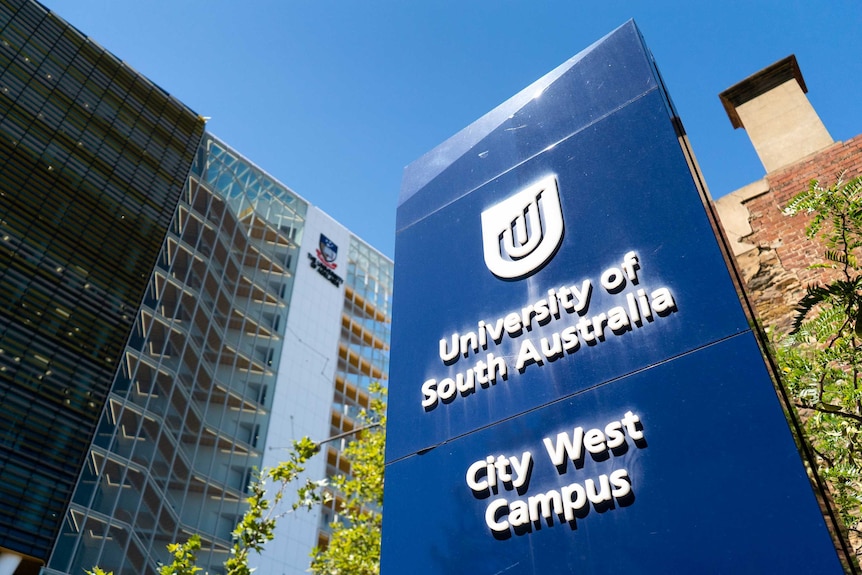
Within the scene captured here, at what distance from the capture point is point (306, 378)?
37625 millimetres

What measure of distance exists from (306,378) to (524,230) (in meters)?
33.9

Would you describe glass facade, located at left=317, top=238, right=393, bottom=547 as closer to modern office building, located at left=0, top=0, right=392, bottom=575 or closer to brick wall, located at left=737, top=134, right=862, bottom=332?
modern office building, located at left=0, top=0, right=392, bottom=575

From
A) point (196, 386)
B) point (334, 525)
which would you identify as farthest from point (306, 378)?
point (334, 525)

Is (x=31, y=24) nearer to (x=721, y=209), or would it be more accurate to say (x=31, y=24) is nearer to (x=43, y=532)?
(x=43, y=532)

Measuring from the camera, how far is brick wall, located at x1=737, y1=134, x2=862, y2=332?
9.55 meters

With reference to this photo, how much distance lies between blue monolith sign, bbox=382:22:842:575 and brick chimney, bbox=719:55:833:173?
636 cm

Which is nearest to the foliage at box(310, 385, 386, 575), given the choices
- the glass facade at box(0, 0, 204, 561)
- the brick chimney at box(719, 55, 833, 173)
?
the brick chimney at box(719, 55, 833, 173)

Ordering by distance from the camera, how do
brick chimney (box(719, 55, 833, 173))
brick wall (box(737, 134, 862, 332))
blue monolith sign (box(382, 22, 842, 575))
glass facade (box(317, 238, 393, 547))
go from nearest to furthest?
1. blue monolith sign (box(382, 22, 842, 575))
2. brick wall (box(737, 134, 862, 332))
3. brick chimney (box(719, 55, 833, 173))
4. glass facade (box(317, 238, 393, 547))

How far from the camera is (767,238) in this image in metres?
10.3

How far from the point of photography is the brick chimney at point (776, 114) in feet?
34.2

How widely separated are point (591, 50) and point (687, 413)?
10.9ft

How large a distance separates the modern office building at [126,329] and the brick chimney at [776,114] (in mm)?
17869

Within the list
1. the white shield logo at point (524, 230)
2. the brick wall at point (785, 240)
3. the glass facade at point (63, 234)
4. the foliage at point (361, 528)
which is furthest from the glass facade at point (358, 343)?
the white shield logo at point (524, 230)

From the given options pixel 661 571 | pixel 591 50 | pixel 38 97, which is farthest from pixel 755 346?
pixel 38 97
